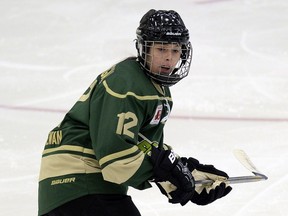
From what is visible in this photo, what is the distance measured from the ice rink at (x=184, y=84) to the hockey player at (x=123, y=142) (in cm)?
104

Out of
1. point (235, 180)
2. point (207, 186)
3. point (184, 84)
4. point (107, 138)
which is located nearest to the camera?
point (107, 138)

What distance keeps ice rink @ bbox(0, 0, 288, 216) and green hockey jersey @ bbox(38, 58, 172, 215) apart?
104 centimetres

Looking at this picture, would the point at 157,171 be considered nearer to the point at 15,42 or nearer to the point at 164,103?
the point at 164,103

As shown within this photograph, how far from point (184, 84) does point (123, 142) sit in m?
2.85

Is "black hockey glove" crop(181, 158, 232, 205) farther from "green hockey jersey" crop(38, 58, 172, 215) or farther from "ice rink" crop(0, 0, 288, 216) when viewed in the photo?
"ice rink" crop(0, 0, 288, 216)

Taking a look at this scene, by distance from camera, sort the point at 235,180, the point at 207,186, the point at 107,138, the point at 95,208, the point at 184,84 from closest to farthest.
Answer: the point at 107,138 < the point at 95,208 < the point at 207,186 < the point at 235,180 < the point at 184,84

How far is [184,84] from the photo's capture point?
4.70 meters

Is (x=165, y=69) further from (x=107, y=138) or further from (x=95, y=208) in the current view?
(x=95, y=208)

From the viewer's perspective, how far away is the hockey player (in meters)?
1.90

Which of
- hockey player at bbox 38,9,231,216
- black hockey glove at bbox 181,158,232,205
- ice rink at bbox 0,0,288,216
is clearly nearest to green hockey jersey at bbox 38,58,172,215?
hockey player at bbox 38,9,231,216

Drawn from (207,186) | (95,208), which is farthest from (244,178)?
(95,208)

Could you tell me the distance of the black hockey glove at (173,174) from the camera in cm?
195

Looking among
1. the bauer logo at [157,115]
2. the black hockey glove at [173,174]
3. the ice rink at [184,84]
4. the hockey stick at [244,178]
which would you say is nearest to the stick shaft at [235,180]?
the hockey stick at [244,178]

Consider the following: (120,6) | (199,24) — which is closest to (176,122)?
(199,24)
